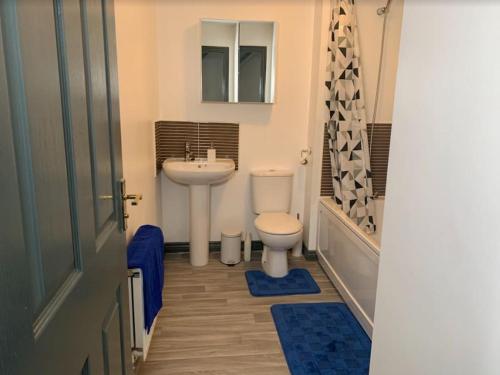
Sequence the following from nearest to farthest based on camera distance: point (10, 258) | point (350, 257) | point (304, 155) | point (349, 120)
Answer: point (10, 258) < point (350, 257) < point (349, 120) < point (304, 155)

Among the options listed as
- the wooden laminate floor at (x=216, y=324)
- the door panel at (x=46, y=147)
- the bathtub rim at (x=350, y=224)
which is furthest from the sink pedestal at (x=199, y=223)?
the door panel at (x=46, y=147)

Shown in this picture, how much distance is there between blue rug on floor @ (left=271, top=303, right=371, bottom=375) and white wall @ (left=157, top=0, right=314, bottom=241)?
3.75 ft

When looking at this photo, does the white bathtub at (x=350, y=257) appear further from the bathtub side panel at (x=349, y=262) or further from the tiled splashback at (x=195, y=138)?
the tiled splashback at (x=195, y=138)

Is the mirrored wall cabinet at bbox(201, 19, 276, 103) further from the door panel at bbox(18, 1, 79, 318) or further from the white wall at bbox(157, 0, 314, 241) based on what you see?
the door panel at bbox(18, 1, 79, 318)

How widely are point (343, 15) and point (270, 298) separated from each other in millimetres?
2115

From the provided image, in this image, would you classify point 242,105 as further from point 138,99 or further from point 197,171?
point 138,99

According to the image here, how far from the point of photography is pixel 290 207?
349cm

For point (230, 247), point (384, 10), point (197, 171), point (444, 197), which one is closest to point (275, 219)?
point (230, 247)

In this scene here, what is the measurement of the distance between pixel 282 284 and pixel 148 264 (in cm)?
134

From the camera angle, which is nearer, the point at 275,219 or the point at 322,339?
the point at 322,339

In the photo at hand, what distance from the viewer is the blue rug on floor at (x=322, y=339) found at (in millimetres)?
2027

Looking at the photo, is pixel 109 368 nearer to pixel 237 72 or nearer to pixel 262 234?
pixel 262 234

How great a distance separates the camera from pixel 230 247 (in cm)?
329

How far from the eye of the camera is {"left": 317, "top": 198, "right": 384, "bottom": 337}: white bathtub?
7.47ft
